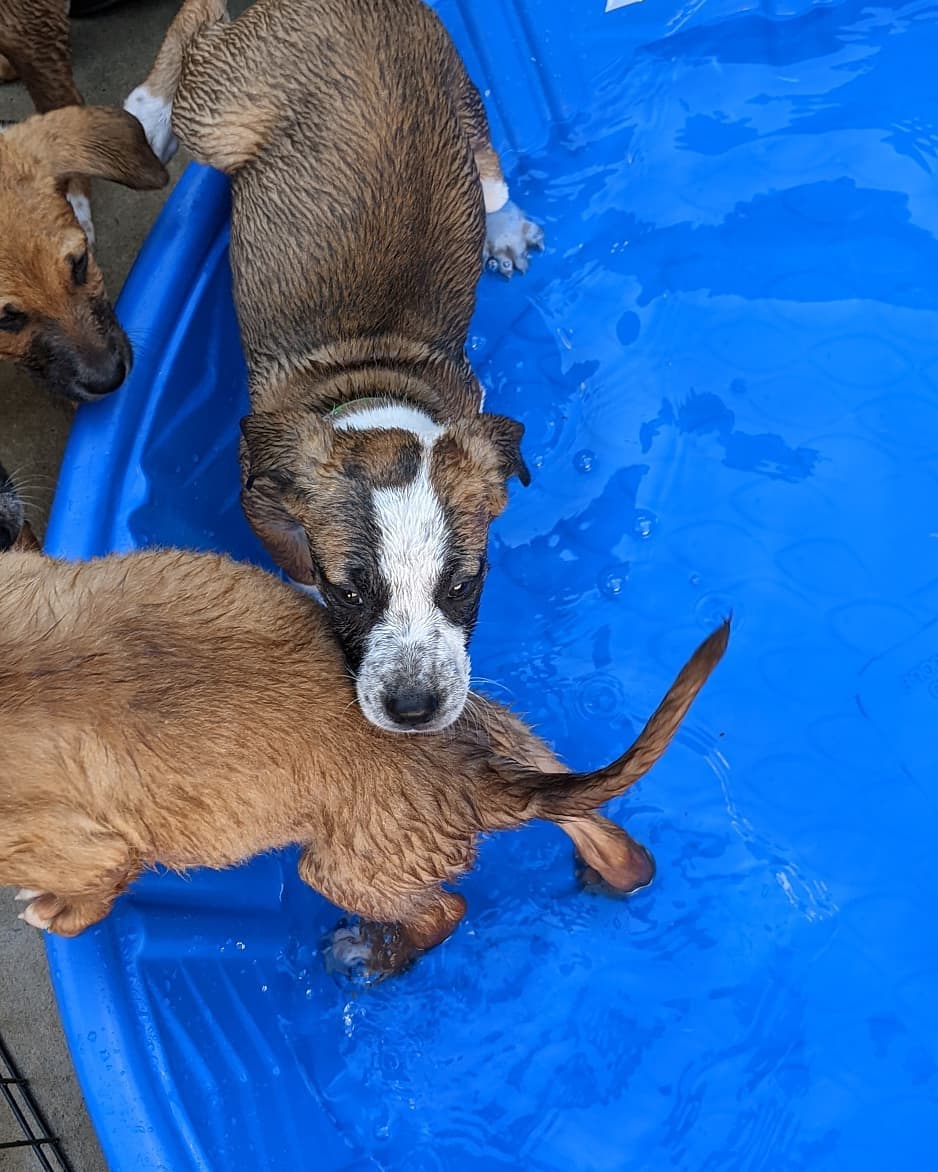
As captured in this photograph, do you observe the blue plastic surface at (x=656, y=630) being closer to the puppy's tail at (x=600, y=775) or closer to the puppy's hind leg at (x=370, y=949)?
the puppy's hind leg at (x=370, y=949)

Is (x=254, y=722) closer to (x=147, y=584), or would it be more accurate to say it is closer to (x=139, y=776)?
(x=139, y=776)

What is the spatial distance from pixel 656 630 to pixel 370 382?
1531 millimetres

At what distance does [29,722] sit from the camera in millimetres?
2156

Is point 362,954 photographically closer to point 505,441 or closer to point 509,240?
point 505,441

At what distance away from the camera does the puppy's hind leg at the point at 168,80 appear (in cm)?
395

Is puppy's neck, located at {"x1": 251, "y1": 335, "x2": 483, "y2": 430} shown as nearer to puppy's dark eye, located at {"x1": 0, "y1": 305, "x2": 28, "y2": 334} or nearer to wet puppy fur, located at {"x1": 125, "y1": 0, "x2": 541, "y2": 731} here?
wet puppy fur, located at {"x1": 125, "y1": 0, "x2": 541, "y2": 731}

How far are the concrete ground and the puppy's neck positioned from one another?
4.01 ft

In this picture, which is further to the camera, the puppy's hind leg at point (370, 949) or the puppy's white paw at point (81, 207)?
the puppy's white paw at point (81, 207)

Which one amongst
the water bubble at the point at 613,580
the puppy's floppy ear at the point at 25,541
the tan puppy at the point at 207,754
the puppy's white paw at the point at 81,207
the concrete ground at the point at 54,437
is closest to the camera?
the tan puppy at the point at 207,754

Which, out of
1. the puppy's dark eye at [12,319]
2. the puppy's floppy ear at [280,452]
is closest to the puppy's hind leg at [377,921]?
the puppy's floppy ear at [280,452]

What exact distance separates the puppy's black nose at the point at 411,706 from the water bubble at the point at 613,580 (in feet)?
5.35

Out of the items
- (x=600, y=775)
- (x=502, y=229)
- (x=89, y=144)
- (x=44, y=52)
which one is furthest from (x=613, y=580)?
(x=44, y=52)

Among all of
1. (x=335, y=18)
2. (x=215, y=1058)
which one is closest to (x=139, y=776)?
(x=215, y=1058)

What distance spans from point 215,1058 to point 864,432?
3.20m
